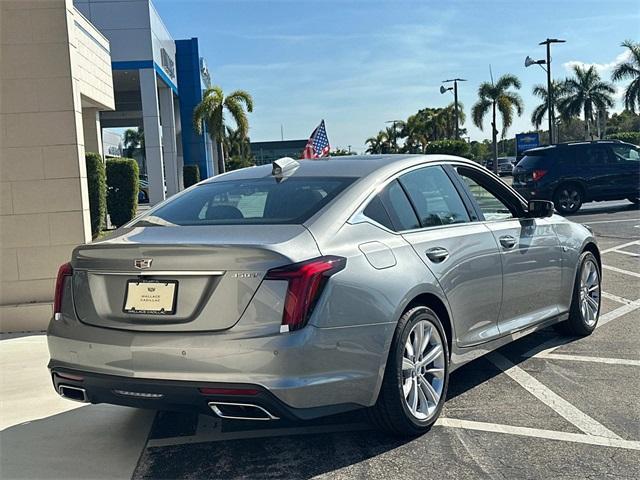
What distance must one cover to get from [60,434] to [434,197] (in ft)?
8.91

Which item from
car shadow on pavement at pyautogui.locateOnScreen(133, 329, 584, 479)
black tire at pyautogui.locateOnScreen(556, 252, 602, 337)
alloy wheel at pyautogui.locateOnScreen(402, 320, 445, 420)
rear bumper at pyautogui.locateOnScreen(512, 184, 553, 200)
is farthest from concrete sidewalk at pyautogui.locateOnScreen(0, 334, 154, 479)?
rear bumper at pyautogui.locateOnScreen(512, 184, 553, 200)

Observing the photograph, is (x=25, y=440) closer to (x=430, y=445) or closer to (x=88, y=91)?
(x=430, y=445)

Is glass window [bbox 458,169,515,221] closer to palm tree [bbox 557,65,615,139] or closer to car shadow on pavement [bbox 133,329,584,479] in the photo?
car shadow on pavement [bbox 133,329,584,479]

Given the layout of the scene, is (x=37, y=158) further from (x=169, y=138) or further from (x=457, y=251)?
(x=169, y=138)

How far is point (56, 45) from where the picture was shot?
22.1ft

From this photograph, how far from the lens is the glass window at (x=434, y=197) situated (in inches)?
162

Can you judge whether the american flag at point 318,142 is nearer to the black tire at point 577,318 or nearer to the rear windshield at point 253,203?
the black tire at point 577,318

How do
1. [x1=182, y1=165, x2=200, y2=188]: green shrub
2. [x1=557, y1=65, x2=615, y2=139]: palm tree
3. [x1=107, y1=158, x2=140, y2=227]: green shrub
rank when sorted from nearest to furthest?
[x1=107, y1=158, x2=140, y2=227]: green shrub → [x1=182, y1=165, x2=200, y2=188]: green shrub → [x1=557, y1=65, x2=615, y2=139]: palm tree

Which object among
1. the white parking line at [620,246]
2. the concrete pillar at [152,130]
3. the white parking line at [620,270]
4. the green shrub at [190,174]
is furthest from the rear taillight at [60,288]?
the green shrub at [190,174]

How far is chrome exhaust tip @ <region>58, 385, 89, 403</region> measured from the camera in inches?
135

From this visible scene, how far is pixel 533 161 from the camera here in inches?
657

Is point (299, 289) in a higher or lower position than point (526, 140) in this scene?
lower

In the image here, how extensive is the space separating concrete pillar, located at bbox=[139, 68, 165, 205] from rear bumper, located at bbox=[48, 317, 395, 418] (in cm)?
2621

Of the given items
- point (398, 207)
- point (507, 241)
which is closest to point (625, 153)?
point (507, 241)
